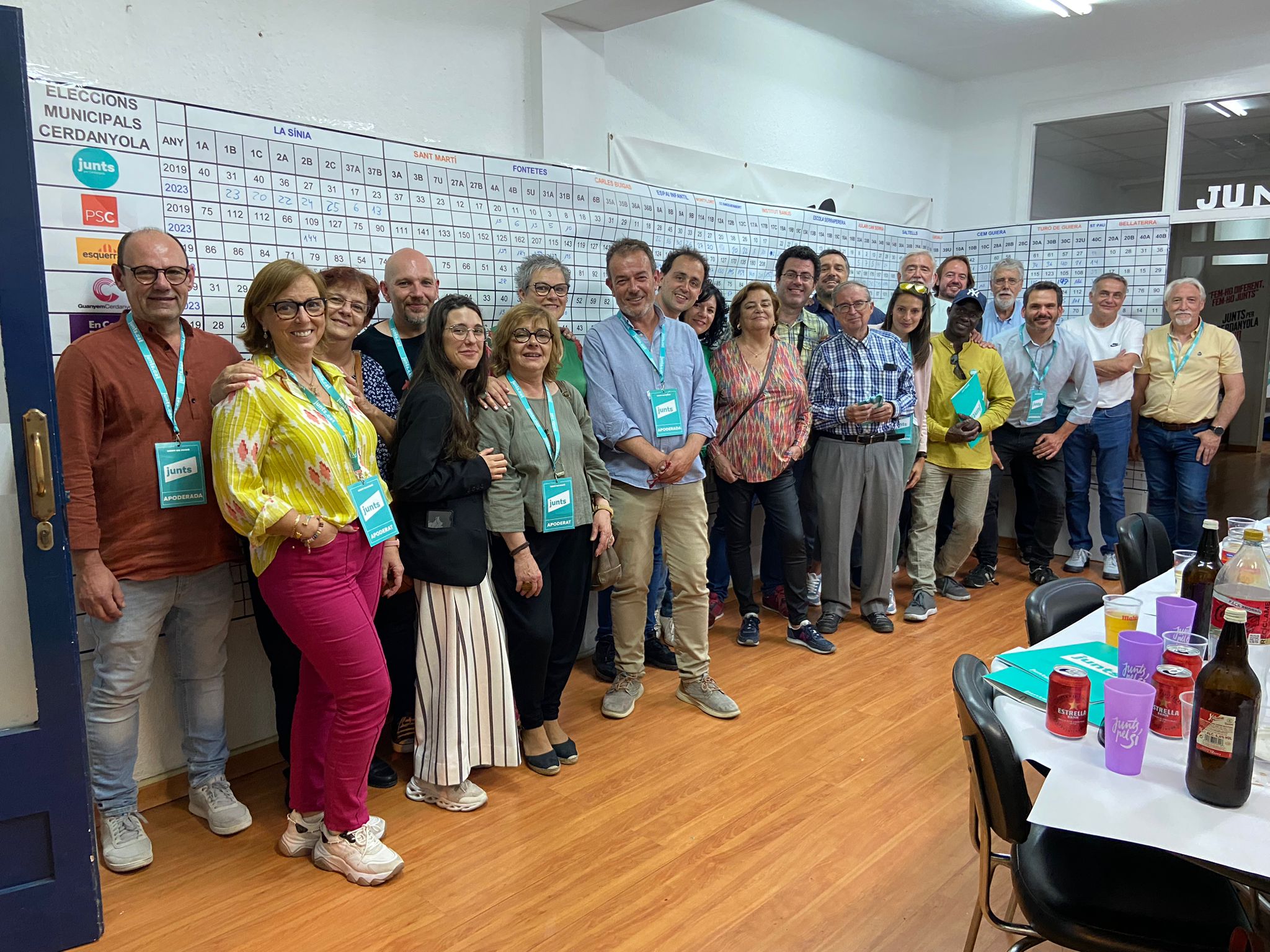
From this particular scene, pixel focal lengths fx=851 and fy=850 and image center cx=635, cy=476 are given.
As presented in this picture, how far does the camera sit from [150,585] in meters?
2.39

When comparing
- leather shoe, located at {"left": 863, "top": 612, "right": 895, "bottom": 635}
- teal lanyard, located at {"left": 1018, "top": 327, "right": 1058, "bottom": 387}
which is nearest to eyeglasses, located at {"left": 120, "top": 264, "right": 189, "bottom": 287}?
leather shoe, located at {"left": 863, "top": 612, "right": 895, "bottom": 635}

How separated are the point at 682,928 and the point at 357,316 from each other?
202 centimetres

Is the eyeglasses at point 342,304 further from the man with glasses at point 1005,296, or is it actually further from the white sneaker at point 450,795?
the man with glasses at point 1005,296

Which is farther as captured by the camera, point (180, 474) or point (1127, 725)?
point (180, 474)

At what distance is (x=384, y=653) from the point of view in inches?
102

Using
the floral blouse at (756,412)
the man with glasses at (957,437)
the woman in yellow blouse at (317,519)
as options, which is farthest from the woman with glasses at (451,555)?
the man with glasses at (957,437)

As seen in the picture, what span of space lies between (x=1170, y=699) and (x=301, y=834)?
222cm

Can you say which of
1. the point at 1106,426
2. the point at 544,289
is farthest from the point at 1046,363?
the point at 544,289

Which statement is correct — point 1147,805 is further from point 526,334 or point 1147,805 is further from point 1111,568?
point 1111,568

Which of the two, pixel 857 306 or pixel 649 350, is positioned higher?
pixel 857 306

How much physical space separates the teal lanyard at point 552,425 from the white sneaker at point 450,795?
41.1 inches

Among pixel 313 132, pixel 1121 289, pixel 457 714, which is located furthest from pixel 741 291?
pixel 1121 289

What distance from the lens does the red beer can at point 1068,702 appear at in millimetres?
1580

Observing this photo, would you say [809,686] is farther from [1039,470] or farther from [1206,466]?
[1206,466]
